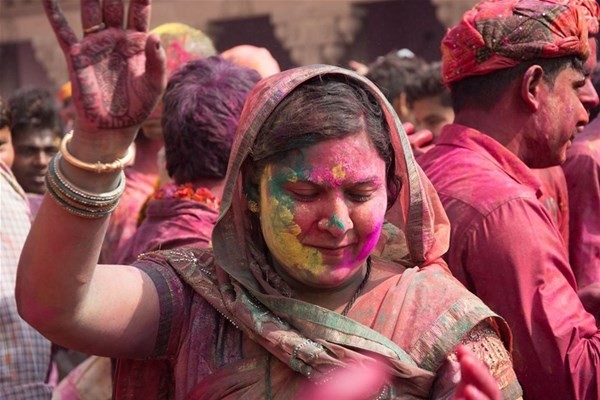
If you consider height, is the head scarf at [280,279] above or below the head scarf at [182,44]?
above

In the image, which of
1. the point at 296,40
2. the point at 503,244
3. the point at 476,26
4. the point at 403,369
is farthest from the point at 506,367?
the point at 296,40

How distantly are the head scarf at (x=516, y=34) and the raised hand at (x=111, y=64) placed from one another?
64.8 inches

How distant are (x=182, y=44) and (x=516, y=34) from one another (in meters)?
2.61

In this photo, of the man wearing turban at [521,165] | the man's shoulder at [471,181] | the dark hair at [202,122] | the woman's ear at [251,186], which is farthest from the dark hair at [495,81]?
the woman's ear at [251,186]

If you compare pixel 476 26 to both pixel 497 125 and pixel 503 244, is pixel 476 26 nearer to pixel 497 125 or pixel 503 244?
pixel 497 125

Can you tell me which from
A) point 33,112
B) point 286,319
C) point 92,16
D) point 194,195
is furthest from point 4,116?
point 92,16

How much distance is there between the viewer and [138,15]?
9.82 feet

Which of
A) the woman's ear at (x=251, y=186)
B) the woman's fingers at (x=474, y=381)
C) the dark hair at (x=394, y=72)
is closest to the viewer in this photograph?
the woman's fingers at (x=474, y=381)

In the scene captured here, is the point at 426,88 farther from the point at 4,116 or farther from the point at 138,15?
the point at 138,15

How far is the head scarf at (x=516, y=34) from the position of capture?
14.0ft

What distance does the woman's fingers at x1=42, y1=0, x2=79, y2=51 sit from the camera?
2945 mm

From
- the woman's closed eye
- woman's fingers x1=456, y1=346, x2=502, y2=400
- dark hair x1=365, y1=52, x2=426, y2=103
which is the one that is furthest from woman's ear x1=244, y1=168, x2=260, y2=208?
dark hair x1=365, y1=52, x2=426, y2=103

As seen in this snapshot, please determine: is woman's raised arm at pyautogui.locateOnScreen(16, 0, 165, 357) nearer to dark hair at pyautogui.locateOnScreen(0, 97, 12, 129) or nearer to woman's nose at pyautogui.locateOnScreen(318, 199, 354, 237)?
woman's nose at pyautogui.locateOnScreen(318, 199, 354, 237)

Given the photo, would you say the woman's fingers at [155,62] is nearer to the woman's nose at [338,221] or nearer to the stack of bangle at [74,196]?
the stack of bangle at [74,196]
